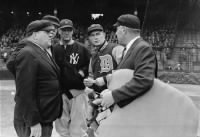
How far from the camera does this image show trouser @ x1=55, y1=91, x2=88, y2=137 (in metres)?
4.80

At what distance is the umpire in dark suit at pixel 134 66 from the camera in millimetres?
2204

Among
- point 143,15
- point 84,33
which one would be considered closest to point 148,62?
point 84,33

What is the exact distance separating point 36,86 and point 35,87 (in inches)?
1.9

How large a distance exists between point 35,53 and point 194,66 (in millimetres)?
11497

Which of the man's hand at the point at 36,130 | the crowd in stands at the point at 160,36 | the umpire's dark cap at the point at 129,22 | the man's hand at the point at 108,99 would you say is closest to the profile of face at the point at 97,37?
the man's hand at the point at 36,130

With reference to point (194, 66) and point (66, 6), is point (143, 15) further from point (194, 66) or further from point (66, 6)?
point (194, 66)

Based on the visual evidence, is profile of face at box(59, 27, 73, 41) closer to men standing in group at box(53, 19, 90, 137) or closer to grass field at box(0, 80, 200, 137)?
men standing in group at box(53, 19, 90, 137)

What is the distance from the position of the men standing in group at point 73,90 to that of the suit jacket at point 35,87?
1.29 meters

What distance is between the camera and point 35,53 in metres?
3.17

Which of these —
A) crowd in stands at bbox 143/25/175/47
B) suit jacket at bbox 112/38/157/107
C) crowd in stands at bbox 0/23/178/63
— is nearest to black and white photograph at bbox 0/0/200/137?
suit jacket at bbox 112/38/157/107

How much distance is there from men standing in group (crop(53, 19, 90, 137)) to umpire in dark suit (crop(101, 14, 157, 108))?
81.4 inches

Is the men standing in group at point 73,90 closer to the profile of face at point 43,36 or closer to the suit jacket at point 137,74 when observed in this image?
the profile of face at point 43,36

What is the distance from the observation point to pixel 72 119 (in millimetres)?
4820

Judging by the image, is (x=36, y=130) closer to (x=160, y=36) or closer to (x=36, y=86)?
(x=36, y=86)
